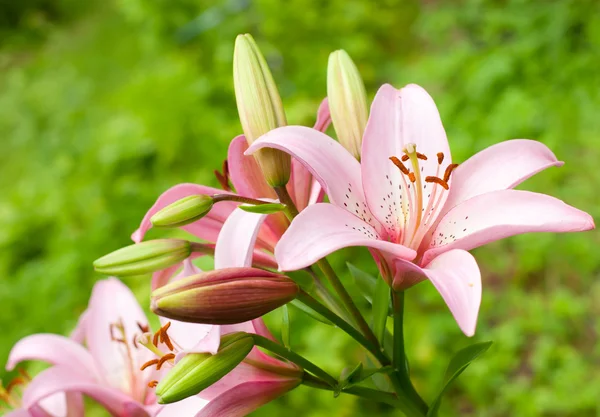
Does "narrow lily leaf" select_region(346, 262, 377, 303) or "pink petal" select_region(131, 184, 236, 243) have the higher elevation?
"pink petal" select_region(131, 184, 236, 243)

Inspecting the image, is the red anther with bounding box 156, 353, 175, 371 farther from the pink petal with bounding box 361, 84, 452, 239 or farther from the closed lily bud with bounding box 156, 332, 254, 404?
the pink petal with bounding box 361, 84, 452, 239

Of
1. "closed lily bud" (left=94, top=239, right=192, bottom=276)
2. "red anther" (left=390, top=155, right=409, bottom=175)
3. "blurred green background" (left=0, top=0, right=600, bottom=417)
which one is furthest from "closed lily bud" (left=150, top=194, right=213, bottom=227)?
"blurred green background" (left=0, top=0, right=600, bottom=417)

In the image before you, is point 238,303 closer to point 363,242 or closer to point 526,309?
point 363,242

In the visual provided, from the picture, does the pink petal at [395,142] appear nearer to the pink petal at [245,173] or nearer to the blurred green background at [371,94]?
the pink petal at [245,173]

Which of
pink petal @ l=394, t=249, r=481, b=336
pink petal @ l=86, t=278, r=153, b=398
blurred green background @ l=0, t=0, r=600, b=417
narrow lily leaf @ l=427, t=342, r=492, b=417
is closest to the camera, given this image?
pink petal @ l=394, t=249, r=481, b=336

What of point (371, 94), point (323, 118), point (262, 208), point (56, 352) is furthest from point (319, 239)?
point (371, 94)

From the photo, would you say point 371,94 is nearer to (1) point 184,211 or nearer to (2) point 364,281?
(2) point 364,281

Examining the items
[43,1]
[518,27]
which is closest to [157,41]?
[518,27]
